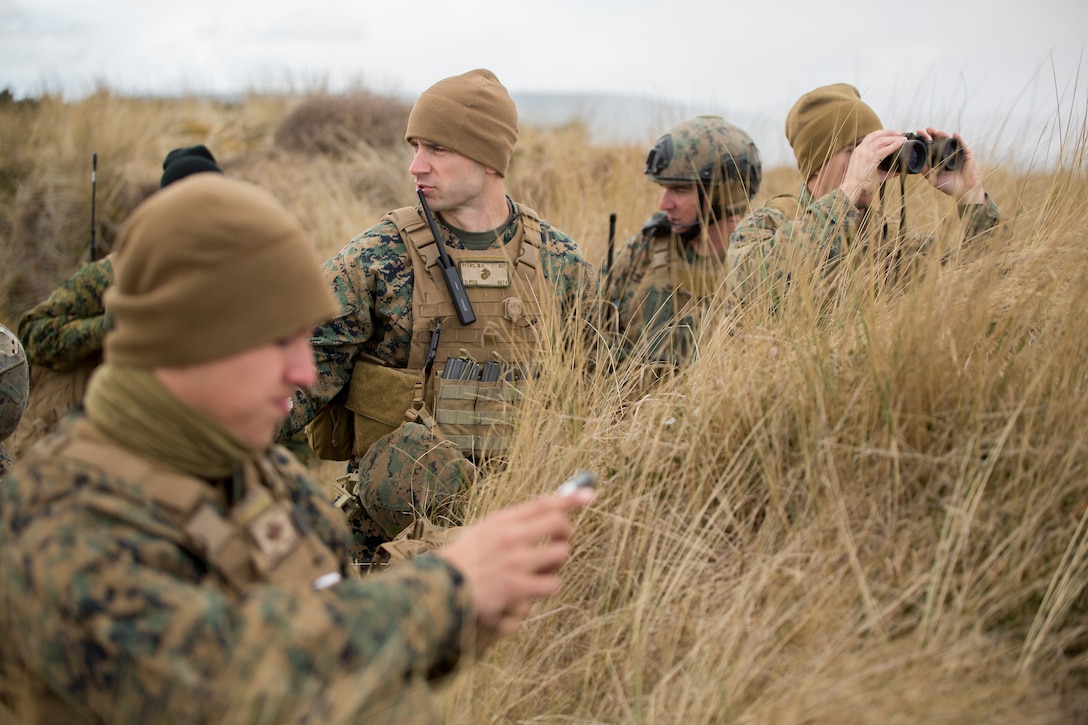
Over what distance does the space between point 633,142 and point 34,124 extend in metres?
6.80

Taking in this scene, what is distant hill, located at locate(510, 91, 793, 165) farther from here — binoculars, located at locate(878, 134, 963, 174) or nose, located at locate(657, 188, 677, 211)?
binoculars, located at locate(878, 134, 963, 174)

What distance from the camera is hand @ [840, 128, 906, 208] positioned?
3307 mm

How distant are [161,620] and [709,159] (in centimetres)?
412

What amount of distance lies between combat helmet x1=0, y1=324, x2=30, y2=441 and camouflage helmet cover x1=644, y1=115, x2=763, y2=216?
3071mm

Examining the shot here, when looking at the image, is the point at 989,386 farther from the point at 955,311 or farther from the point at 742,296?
the point at 742,296

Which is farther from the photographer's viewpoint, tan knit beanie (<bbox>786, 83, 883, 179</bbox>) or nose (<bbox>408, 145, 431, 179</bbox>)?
tan knit beanie (<bbox>786, 83, 883, 179</bbox>)

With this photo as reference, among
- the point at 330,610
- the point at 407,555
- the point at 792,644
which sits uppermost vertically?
the point at 330,610

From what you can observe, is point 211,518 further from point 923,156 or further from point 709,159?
point 709,159

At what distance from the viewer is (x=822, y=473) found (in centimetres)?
220

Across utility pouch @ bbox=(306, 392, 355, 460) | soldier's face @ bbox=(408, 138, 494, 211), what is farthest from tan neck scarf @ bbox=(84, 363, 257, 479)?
soldier's face @ bbox=(408, 138, 494, 211)

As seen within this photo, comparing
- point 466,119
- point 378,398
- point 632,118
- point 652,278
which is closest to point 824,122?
point 652,278

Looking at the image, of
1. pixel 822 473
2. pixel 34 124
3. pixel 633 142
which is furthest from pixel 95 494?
pixel 34 124

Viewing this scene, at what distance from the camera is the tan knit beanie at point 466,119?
12.1 feet

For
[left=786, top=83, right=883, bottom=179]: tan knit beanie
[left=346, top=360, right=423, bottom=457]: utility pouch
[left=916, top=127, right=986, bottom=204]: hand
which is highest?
[left=786, top=83, right=883, bottom=179]: tan knit beanie
